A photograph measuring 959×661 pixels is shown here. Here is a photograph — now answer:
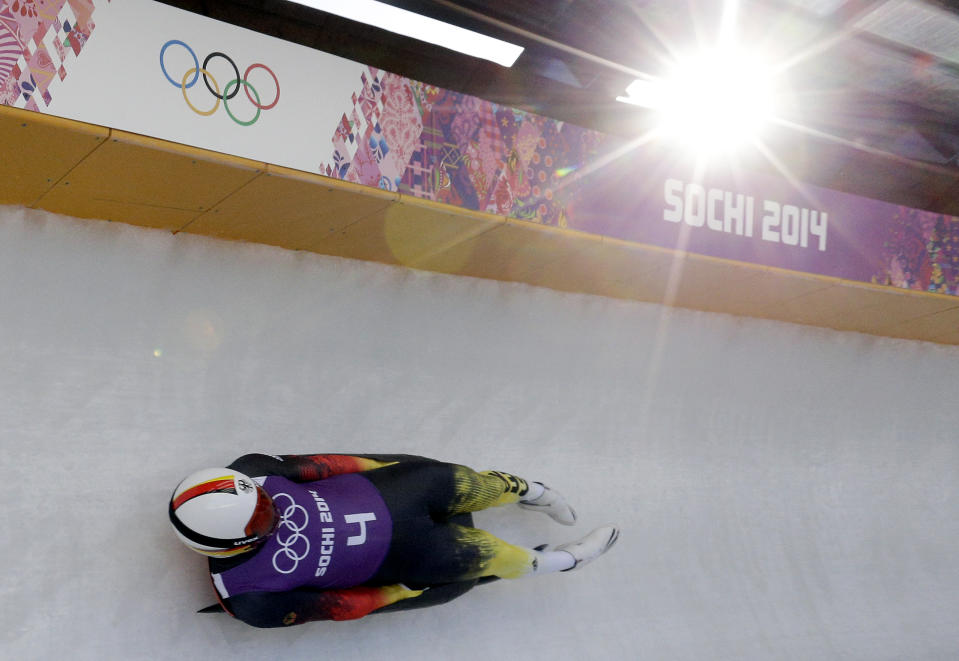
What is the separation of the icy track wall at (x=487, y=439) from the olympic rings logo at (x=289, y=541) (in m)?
0.44

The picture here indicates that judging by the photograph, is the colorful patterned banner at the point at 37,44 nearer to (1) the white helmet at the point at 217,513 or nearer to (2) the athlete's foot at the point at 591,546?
(1) the white helmet at the point at 217,513

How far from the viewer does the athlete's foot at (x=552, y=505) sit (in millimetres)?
3572

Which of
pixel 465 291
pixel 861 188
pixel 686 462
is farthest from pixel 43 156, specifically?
pixel 861 188

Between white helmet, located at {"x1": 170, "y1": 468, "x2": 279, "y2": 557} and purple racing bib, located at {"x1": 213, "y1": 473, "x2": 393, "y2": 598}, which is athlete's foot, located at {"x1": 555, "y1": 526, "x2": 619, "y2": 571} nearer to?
purple racing bib, located at {"x1": 213, "y1": 473, "x2": 393, "y2": 598}

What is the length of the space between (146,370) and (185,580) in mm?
788

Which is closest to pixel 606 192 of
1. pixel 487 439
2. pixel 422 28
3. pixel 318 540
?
pixel 487 439

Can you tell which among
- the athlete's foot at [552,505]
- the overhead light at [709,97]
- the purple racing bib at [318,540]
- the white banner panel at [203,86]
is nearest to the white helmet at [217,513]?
the purple racing bib at [318,540]

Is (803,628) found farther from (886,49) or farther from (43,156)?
(43,156)

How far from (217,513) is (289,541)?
34cm

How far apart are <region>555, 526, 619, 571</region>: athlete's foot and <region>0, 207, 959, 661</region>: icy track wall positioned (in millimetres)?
260

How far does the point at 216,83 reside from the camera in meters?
2.78

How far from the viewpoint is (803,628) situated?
4.29 meters

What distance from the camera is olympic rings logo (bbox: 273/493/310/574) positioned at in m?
2.66

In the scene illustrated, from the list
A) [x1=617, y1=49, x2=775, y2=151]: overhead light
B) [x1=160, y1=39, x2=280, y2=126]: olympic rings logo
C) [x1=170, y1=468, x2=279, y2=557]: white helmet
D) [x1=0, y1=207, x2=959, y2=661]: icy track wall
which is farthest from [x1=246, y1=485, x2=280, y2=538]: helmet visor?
[x1=617, y1=49, x2=775, y2=151]: overhead light
